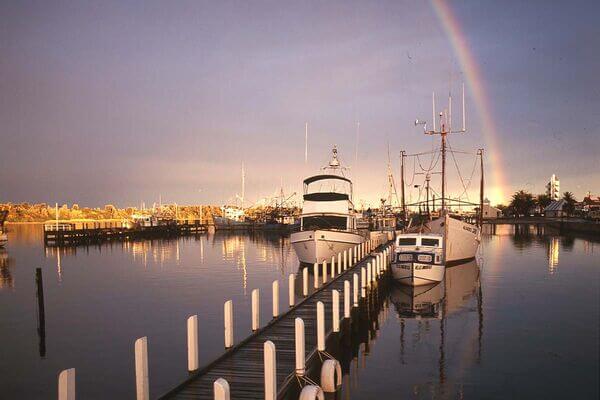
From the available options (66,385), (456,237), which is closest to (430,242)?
(456,237)

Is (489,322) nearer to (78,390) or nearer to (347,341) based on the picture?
(347,341)

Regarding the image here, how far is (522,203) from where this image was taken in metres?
191

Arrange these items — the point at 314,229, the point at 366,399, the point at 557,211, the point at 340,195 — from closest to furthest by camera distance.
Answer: the point at 366,399 < the point at 314,229 < the point at 340,195 < the point at 557,211

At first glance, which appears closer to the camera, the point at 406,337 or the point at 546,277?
the point at 406,337

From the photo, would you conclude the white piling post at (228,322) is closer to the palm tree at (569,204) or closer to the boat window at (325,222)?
the boat window at (325,222)

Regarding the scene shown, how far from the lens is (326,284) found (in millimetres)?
25734

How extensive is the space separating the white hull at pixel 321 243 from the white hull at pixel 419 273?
28.7 ft

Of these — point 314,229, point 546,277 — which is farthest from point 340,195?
point 546,277

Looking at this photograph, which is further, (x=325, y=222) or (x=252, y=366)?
(x=325, y=222)

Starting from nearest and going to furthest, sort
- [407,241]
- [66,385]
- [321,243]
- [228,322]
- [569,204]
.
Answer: [66,385] → [228,322] → [407,241] → [321,243] → [569,204]

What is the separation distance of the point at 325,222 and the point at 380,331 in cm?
2101

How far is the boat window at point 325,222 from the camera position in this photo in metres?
43.3

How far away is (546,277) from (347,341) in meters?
28.2

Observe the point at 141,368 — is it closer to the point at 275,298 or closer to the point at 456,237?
the point at 275,298
